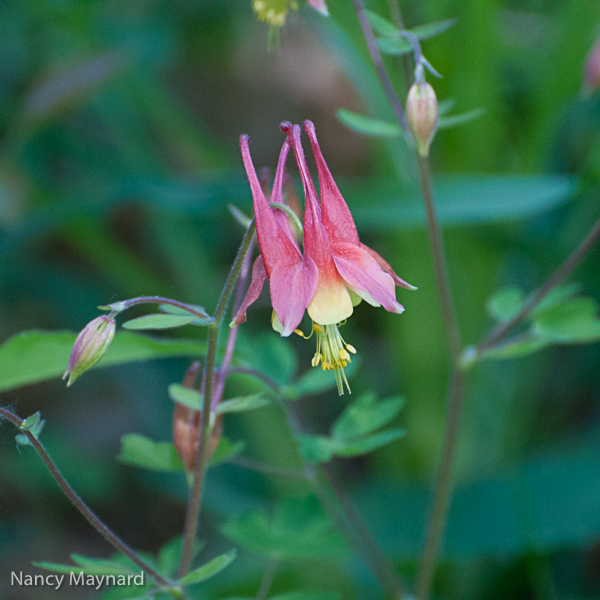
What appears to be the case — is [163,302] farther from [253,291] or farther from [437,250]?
[437,250]

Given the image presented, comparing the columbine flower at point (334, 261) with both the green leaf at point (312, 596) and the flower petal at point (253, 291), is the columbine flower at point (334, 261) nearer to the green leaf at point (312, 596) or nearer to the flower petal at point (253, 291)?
the flower petal at point (253, 291)

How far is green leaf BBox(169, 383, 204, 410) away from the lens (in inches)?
40.1

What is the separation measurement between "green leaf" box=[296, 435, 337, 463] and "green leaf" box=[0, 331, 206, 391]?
0.27 meters

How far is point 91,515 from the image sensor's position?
920 mm

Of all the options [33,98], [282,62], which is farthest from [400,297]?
[282,62]

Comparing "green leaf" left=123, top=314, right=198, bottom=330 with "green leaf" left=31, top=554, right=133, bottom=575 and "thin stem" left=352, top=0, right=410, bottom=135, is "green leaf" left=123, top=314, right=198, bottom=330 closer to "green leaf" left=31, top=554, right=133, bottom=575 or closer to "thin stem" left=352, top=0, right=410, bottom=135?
"green leaf" left=31, top=554, right=133, bottom=575

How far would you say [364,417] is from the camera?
1.23m

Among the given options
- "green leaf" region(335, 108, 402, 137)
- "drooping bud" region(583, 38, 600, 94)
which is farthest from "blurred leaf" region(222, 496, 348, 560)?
"drooping bud" region(583, 38, 600, 94)

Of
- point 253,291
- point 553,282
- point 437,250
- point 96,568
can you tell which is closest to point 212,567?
point 96,568

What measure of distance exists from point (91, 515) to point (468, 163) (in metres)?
1.74

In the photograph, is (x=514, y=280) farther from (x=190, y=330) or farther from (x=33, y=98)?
(x=33, y=98)

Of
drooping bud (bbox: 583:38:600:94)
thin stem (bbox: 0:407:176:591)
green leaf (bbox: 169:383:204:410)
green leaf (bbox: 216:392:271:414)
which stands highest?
drooping bud (bbox: 583:38:600:94)

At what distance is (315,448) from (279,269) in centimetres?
40

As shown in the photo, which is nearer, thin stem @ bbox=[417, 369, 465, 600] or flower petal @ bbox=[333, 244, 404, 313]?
flower petal @ bbox=[333, 244, 404, 313]
